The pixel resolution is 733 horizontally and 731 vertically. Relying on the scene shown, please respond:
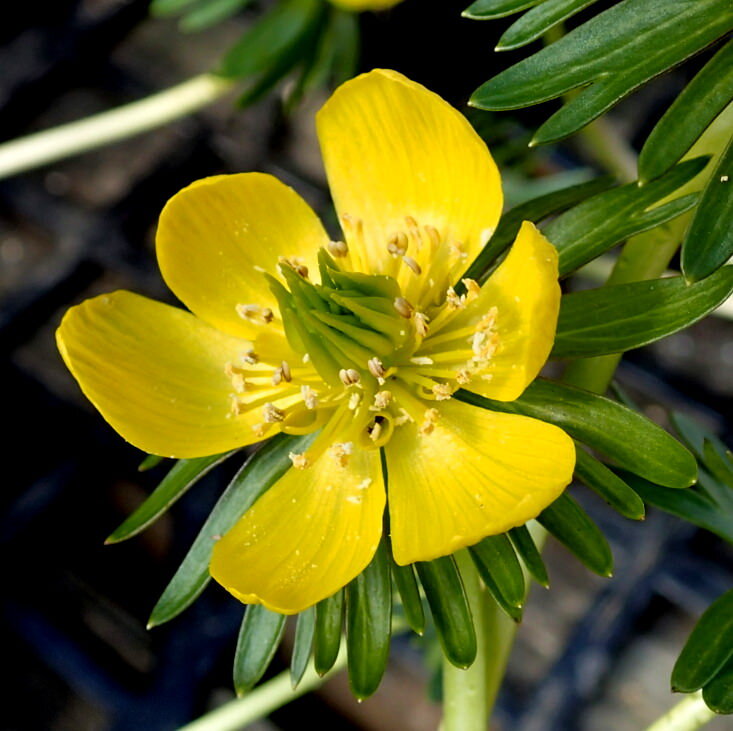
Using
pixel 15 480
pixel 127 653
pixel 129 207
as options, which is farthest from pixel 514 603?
pixel 129 207

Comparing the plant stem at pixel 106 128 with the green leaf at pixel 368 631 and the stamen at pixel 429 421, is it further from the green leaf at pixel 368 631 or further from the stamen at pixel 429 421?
the green leaf at pixel 368 631

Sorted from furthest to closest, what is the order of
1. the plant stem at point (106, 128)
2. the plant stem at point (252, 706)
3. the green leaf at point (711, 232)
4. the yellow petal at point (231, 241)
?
1. the plant stem at point (106, 128)
2. the plant stem at point (252, 706)
3. the yellow petal at point (231, 241)
4. the green leaf at point (711, 232)

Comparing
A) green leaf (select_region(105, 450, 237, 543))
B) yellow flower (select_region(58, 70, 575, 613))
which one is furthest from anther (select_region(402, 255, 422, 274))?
green leaf (select_region(105, 450, 237, 543))

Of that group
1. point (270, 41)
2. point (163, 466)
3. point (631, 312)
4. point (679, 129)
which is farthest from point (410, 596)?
point (163, 466)

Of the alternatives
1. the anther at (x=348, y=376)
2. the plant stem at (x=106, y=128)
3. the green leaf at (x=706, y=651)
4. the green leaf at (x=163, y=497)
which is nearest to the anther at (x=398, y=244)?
the anther at (x=348, y=376)

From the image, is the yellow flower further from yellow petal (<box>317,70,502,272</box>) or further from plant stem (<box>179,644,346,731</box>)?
plant stem (<box>179,644,346,731</box>)

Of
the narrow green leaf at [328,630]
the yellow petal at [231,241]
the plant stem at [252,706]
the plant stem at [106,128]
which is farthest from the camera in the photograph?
the plant stem at [106,128]
